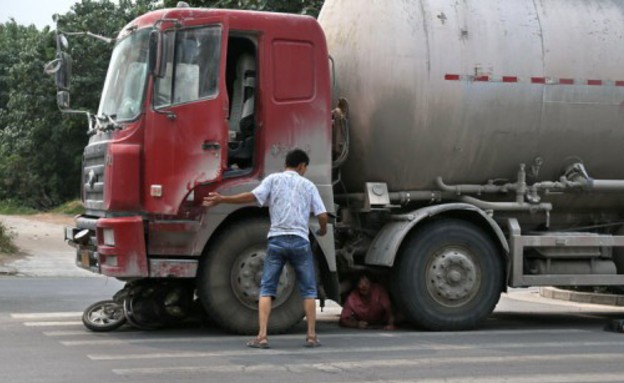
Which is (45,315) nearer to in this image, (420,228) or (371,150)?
(371,150)

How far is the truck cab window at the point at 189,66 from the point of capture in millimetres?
8859

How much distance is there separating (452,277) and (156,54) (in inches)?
146

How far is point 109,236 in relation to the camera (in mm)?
8812

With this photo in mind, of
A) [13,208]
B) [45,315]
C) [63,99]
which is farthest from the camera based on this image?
[13,208]

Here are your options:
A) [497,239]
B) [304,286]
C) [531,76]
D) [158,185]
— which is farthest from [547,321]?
[158,185]

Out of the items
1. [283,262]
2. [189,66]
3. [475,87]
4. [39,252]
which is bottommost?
[39,252]

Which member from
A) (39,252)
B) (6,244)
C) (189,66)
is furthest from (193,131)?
(39,252)

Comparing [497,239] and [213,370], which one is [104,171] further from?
[497,239]

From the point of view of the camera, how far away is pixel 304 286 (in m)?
8.38

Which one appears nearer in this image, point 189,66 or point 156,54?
point 156,54

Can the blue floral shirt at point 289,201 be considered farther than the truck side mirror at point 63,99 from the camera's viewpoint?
No

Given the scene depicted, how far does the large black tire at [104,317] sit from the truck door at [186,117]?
3.84ft

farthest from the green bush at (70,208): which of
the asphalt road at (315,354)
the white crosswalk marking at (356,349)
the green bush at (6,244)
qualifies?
the white crosswalk marking at (356,349)

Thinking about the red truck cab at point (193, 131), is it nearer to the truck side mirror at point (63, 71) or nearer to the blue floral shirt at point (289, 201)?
the truck side mirror at point (63, 71)
